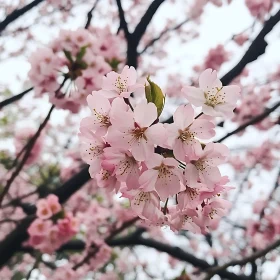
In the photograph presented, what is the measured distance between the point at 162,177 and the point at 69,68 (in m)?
1.29

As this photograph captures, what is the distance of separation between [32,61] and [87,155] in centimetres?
129

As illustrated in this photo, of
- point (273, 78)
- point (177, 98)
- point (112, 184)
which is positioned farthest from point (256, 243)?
point (112, 184)

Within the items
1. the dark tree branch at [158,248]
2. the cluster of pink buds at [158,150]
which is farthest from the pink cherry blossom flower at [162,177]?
the dark tree branch at [158,248]

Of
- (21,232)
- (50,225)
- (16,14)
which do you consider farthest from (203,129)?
(21,232)

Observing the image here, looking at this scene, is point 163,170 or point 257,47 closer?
point 163,170

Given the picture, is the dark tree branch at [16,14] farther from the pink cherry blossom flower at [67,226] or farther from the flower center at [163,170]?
the flower center at [163,170]

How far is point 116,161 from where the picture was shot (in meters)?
0.86

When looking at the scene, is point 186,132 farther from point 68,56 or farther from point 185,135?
point 68,56

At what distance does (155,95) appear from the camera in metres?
0.92

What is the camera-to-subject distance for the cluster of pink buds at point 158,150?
2.73 ft

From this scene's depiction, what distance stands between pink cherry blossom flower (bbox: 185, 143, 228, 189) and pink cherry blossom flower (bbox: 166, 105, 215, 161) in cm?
2

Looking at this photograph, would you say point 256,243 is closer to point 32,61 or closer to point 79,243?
point 79,243

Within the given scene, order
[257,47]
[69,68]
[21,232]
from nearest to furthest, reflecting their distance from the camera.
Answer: [257,47], [69,68], [21,232]

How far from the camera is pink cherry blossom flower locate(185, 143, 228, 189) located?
84 centimetres
